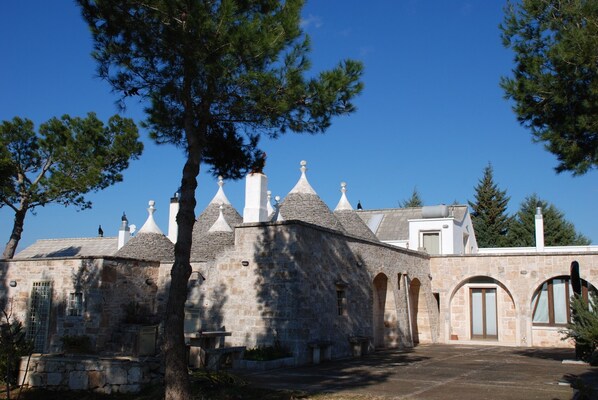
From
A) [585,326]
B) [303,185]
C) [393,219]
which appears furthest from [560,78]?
[393,219]

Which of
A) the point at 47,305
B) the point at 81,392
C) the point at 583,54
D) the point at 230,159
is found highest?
the point at 583,54

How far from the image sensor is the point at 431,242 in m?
28.2

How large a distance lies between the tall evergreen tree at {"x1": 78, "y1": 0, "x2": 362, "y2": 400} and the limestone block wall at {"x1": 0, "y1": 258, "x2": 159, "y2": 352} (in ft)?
26.3

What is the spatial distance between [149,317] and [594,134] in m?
13.3

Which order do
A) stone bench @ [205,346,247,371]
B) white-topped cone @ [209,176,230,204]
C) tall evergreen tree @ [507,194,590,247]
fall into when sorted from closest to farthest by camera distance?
stone bench @ [205,346,247,371]
white-topped cone @ [209,176,230,204]
tall evergreen tree @ [507,194,590,247]

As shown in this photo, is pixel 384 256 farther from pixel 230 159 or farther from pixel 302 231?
pixel 230 159

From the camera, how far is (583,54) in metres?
11.5

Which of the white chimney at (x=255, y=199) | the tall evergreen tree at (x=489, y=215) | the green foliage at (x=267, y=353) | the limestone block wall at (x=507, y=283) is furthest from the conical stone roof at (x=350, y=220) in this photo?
the tall evergreen tree at (x=489, y=215)

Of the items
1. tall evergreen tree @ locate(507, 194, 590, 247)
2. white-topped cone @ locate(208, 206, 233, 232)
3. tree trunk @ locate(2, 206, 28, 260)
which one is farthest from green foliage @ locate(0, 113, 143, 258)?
tall evergreen tree @ locate(507, 194, 590, 247)

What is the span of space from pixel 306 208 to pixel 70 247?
61.0 ft

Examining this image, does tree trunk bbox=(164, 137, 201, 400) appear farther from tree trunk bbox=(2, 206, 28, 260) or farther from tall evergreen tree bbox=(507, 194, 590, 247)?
tall evergreen tree bbox=(507, 194, 590, 247)

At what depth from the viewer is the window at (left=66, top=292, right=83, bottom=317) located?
17.2 meters

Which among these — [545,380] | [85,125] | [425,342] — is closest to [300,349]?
[545,380]

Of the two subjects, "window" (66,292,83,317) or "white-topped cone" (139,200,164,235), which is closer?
"window" (66,292,83,317)
